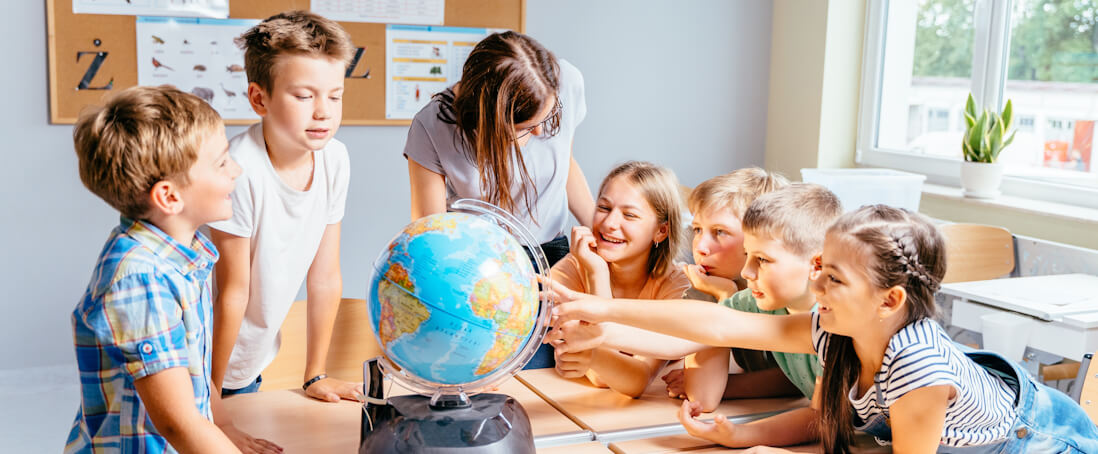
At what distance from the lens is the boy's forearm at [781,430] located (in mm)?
1686

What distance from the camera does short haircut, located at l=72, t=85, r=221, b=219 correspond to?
53.6 inches

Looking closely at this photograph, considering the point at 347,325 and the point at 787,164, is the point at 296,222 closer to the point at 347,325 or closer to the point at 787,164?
the point at 347,325

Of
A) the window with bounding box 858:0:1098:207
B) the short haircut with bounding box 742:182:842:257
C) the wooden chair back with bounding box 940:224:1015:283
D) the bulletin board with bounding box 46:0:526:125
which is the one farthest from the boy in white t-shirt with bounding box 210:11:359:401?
the window with bounding box 858:0:1098:207

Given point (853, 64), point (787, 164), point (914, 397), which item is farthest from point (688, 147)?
point (914, 397)

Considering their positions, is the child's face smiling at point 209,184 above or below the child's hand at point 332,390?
above

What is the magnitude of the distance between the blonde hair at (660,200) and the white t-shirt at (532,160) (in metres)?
0.24

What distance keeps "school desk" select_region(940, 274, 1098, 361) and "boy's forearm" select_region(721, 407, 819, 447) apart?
54.1 inches

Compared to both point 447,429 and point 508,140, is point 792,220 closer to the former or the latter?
point 508,140

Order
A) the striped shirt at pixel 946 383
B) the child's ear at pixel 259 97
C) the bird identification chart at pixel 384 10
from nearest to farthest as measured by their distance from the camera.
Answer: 1. the striped shirt at pixel 946 383
2. the child's ear at pixel 259 97
3. the bird identification chart at pixel 384 10

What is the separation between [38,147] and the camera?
3795 mm

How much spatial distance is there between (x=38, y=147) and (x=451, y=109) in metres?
2.46

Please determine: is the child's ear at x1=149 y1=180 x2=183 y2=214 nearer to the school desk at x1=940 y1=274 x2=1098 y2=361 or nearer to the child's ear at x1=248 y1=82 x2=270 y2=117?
the child's ear at x1=248 y1=82 x2=270 y2=117

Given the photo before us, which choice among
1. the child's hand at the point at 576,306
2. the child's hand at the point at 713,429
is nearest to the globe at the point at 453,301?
the child's hand at the point at 576,306

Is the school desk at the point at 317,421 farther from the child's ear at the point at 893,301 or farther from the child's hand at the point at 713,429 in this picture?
the child's ear at the point at 893,301
